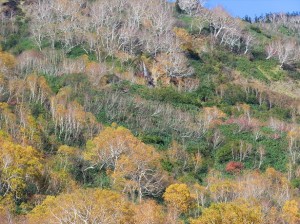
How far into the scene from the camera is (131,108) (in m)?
65.1

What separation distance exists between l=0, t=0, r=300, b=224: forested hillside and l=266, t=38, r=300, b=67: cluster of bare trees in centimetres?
27

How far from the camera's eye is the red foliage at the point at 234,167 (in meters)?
59.1

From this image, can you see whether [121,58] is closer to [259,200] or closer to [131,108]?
[131,108]

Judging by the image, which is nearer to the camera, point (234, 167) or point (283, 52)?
point (234, 167)

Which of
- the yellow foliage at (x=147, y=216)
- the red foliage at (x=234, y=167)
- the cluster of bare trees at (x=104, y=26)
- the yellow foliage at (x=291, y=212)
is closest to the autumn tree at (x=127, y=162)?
the yellow foliage at (x=147, y=216)

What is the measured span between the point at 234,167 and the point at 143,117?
13.3 metres

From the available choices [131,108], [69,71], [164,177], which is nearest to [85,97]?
[131,108]

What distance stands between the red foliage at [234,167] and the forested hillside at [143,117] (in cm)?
43

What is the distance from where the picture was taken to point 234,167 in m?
59.7

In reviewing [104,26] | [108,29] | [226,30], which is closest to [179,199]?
[108,29]

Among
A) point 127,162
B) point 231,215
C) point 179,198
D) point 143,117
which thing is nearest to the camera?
point 231,215

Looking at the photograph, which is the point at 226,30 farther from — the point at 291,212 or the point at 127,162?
the point at 291,212

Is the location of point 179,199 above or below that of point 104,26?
below

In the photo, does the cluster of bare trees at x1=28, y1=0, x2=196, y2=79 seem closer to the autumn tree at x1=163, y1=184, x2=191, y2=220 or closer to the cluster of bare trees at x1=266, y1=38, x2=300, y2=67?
the cluster of bare trees at x1=266, y1=38, x2=300, y2=67
